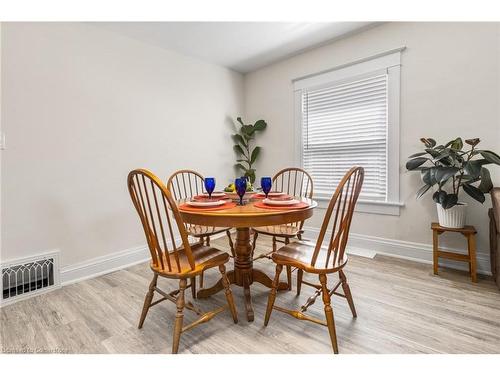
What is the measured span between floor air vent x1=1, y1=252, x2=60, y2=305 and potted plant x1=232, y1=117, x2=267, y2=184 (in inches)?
97.6

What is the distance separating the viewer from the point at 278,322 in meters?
1.70

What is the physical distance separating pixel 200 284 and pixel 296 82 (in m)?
2.82

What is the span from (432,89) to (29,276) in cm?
399

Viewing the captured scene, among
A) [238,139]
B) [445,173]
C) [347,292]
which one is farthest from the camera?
[238,139]

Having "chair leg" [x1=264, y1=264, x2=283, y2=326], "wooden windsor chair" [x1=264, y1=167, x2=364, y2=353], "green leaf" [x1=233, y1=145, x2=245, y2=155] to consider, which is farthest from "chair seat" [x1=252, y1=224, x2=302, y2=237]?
"green leaf" [x1=233, y1=145, x2=245, y2=155]

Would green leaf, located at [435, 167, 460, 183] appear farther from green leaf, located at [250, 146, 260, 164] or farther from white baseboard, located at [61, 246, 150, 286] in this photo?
white baseboard, located at [61, 246, 150, 286]

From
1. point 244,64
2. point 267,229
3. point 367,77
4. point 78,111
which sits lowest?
point 267,229

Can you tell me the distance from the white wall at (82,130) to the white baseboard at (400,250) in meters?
2.29

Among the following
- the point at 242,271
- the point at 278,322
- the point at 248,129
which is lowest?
the point at 278,322

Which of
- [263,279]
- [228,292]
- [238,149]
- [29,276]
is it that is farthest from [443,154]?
[29,276]

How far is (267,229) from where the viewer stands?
2.32 m

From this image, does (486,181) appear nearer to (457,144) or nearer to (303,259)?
(457,144)

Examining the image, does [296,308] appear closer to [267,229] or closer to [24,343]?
[267,229]
